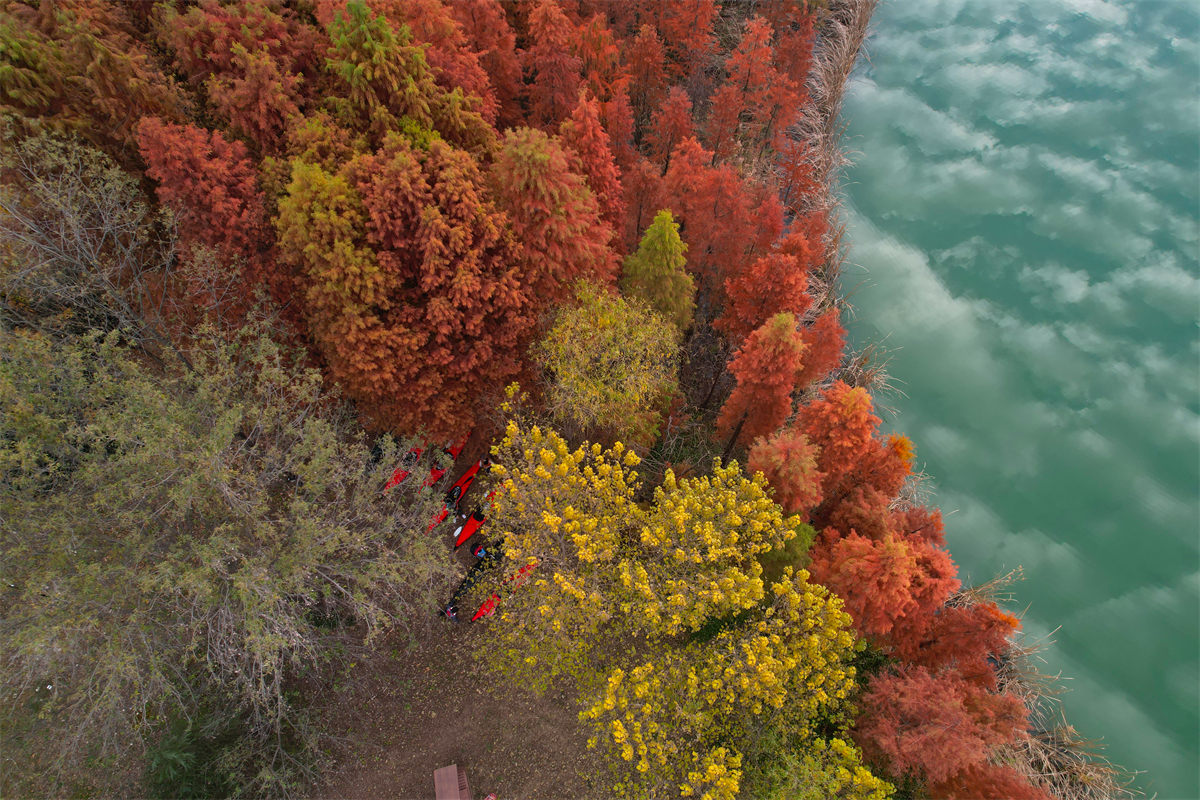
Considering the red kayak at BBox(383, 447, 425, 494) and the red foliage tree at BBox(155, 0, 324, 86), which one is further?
the red kayak at BBox(383, 447, 425, 494)

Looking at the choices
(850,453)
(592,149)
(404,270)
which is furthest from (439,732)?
(592,149)

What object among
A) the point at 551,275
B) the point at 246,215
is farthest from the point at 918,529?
the point at 246,215

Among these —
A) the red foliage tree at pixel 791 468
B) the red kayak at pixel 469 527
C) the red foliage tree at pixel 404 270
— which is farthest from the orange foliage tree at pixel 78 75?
the red foliage tree at pixel 791 468

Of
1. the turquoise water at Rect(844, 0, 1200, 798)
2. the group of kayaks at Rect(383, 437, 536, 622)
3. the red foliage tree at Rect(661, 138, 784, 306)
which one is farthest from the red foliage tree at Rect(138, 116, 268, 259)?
the turquoise water at Rect(844, 0, 1200, 798)

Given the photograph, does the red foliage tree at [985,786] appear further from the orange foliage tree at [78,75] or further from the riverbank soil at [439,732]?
the orange foliage tree at [78,75]

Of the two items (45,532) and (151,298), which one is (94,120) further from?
(45,532)

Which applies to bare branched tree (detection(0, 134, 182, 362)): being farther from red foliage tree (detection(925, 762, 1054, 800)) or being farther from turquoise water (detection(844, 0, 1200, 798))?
turquoise water (detection(844, 0, 1200, 798))
